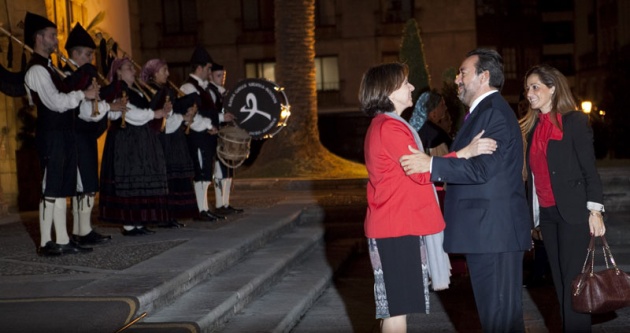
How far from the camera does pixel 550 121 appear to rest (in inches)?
250

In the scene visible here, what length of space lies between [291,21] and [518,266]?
16084 millimetres

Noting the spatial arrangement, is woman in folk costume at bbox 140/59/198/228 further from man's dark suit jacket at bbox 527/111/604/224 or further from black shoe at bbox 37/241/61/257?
man's dark suit jacket at bbox 527/111/604/224

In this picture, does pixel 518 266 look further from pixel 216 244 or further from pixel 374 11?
pixel 374 11

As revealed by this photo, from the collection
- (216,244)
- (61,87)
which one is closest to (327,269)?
(216,244)

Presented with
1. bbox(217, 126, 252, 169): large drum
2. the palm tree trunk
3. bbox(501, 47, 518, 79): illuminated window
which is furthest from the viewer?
bbox(501, 47, 518, 79): illuminated window

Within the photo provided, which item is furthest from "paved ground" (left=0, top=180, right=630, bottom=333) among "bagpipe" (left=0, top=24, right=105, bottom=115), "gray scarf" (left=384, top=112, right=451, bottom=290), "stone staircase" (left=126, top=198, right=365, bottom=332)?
"gray scarf" (left=384, top=112, right=451, bottom=290)

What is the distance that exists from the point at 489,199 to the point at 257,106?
753 centimetres

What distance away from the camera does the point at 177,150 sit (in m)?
11.2

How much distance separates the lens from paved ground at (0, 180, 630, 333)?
7477 mm

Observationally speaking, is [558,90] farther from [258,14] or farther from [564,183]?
[258,14]

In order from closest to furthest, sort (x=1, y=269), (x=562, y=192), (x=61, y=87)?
1. (x=562, y=192)
2. (x=1, y=269)
3. (x=61, y=87)

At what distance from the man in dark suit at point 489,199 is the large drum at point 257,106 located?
23.4 feet

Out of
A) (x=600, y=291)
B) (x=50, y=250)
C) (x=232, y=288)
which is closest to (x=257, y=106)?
(x=50, y=250)

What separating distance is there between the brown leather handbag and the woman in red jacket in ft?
3.37
